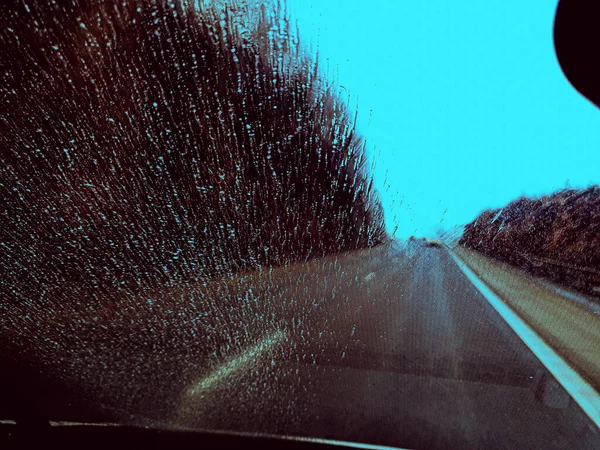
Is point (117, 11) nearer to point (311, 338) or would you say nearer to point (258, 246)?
point (311, 338)

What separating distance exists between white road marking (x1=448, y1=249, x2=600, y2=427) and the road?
15 centimetres

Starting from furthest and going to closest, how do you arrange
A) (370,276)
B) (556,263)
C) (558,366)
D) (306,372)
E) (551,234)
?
(556,263), (370,276), (551,234), (558,366), (306,372)

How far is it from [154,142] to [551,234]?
8.09 meters

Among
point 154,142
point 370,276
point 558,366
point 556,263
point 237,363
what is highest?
point 154,142

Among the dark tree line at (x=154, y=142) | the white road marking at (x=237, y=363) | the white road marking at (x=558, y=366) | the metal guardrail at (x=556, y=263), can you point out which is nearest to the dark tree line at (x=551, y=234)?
the metal guardrail at (x=556, y=263)

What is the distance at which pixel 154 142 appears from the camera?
5.04m

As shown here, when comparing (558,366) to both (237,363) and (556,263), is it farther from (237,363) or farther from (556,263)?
(556,263)

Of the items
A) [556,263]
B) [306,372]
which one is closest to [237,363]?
[306,372]

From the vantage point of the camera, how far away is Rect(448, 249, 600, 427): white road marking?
514cm

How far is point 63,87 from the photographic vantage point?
3.98 meters

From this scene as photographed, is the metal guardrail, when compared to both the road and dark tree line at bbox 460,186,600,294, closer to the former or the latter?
dark tree line at bbox 460,186,600,294

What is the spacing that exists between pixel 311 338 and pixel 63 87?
146 inches

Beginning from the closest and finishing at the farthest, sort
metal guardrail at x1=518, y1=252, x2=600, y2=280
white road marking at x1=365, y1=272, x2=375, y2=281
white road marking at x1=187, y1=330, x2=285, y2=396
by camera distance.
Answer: white road marking at x1=187, y1=330, x2=285, y2=396 < metal guardrail at x1=518, y1=252, x2=600, y2=280 < white road marking at x1=365, y1=272, x2=375, y2=281

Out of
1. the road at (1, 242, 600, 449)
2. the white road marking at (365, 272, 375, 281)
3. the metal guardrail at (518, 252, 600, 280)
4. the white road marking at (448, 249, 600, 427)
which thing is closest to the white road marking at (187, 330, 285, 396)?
the road at (1, 242, 600, 449)
